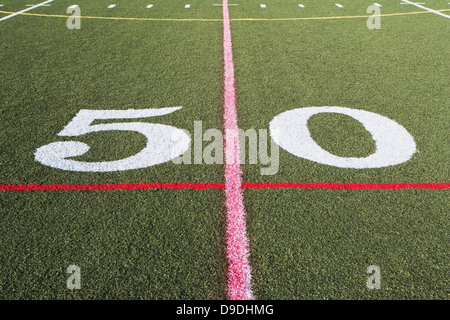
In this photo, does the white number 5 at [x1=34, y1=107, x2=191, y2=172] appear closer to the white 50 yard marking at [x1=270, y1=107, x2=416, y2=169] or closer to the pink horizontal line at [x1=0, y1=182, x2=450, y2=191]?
the pink horizontal line at [x1=0, y1=182, x2=450, y2=191]

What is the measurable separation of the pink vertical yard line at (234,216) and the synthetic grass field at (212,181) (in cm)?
3

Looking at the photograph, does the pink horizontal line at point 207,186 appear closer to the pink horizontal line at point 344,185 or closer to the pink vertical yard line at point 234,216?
the pink horizontal line at point 344,185

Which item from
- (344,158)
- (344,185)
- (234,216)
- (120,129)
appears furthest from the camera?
(120,129)

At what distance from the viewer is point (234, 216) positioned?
9.77 feet

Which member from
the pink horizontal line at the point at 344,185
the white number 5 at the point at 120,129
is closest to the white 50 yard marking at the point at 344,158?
the pink horizontal line at the point at 344,185

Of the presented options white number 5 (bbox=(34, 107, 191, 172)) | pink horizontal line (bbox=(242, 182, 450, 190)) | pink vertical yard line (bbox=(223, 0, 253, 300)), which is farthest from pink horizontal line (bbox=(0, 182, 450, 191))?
white number 5 (bbox=(34, 107, 191, 172))

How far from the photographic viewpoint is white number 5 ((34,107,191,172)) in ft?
11.7

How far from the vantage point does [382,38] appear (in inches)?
289

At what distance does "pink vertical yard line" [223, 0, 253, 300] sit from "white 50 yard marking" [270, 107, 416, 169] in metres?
0.45

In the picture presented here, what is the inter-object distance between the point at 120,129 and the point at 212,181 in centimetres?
129

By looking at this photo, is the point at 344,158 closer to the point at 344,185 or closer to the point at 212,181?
the point at 344,185

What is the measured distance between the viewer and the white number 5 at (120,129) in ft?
11.7

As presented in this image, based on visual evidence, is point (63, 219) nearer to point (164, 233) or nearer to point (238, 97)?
point (164, 233)

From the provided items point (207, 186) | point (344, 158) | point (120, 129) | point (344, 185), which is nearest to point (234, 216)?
point (207, 186)
